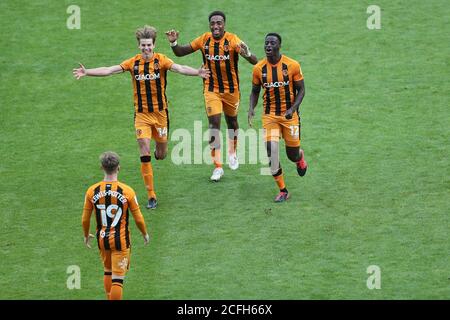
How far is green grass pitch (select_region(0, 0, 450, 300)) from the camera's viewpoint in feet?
46.2

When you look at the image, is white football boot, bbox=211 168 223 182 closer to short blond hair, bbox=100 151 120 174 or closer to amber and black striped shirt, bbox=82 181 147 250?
amber and black striped shirt, bbox=82 181 147 250

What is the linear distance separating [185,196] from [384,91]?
5061mm

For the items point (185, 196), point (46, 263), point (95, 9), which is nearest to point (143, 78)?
point (185, 196)

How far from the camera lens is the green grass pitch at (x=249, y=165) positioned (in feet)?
46.2

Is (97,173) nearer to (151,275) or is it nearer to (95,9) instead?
(151,275)

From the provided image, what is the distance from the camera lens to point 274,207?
1595 cm

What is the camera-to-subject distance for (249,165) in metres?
17.6

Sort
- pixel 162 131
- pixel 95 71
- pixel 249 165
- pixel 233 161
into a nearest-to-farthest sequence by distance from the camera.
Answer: pixel 95 71
pixel 162 131
pixel 233 161
pixel 249 165

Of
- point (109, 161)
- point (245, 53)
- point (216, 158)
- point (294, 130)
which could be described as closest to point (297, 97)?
point (294, 130)

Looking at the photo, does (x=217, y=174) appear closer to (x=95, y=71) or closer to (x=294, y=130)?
(x=294, y=130)

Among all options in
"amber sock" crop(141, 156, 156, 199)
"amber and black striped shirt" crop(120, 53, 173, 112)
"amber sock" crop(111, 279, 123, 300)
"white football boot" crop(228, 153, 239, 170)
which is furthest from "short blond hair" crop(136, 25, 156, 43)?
"amber sock" crop(111, 279, 123, 300)

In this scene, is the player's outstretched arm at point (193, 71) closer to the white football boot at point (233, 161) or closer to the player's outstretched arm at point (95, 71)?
the player's outstretched arm at point (95, 71)

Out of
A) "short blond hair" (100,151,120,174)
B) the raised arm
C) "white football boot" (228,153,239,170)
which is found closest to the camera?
"short blond hair" (100,151,120,174)

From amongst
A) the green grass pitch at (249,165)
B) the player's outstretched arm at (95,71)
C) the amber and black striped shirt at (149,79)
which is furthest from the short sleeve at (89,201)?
the amber and black striped shirt at (149,79)
